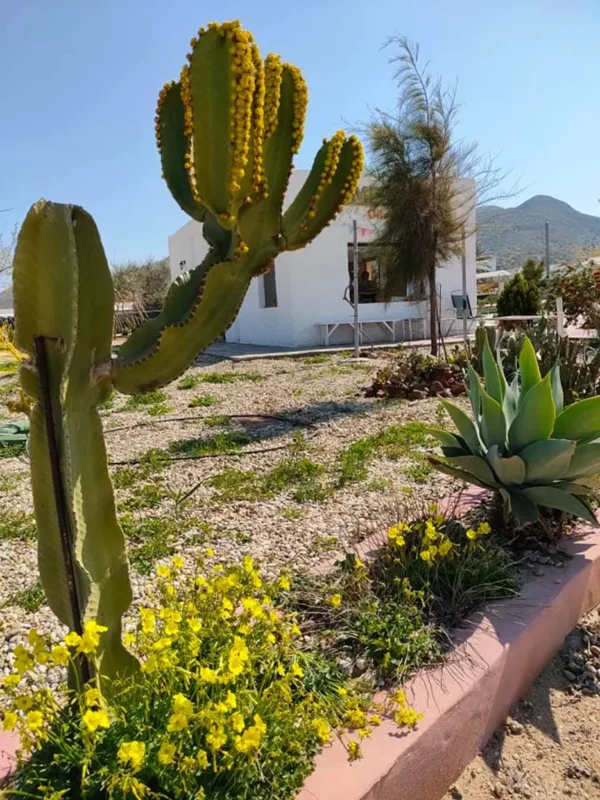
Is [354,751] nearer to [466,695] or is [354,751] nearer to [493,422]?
[466,695]

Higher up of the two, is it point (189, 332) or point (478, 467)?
point (189, 332)

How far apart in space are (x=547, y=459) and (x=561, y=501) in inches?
7.5

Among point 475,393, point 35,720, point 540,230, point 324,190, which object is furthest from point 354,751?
point 540,230

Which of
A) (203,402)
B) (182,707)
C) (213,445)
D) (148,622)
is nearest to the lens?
(182,707)

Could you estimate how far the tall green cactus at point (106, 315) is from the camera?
1520mm

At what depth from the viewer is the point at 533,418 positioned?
2.74 meters

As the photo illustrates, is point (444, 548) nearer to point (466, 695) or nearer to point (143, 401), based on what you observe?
point (466, 695)

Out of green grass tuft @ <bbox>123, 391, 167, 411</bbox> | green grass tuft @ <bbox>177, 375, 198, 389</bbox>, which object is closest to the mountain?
green grass tuft @ <bbox>177, 375, 198, 389</bbox>

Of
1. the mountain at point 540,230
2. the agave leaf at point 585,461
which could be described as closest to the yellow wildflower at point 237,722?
the agave leaf at point 585,461

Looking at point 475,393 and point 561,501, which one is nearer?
point 561,501

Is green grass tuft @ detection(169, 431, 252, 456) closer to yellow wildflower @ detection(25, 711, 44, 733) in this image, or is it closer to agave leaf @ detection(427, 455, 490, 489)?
agave leaf @ detection(427, 455, 490, 489)

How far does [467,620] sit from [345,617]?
456 millimetres

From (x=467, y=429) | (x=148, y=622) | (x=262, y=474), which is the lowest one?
(x=262, y=474)

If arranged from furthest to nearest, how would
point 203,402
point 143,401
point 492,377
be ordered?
point 143,401, point 203,402, point 492,377
